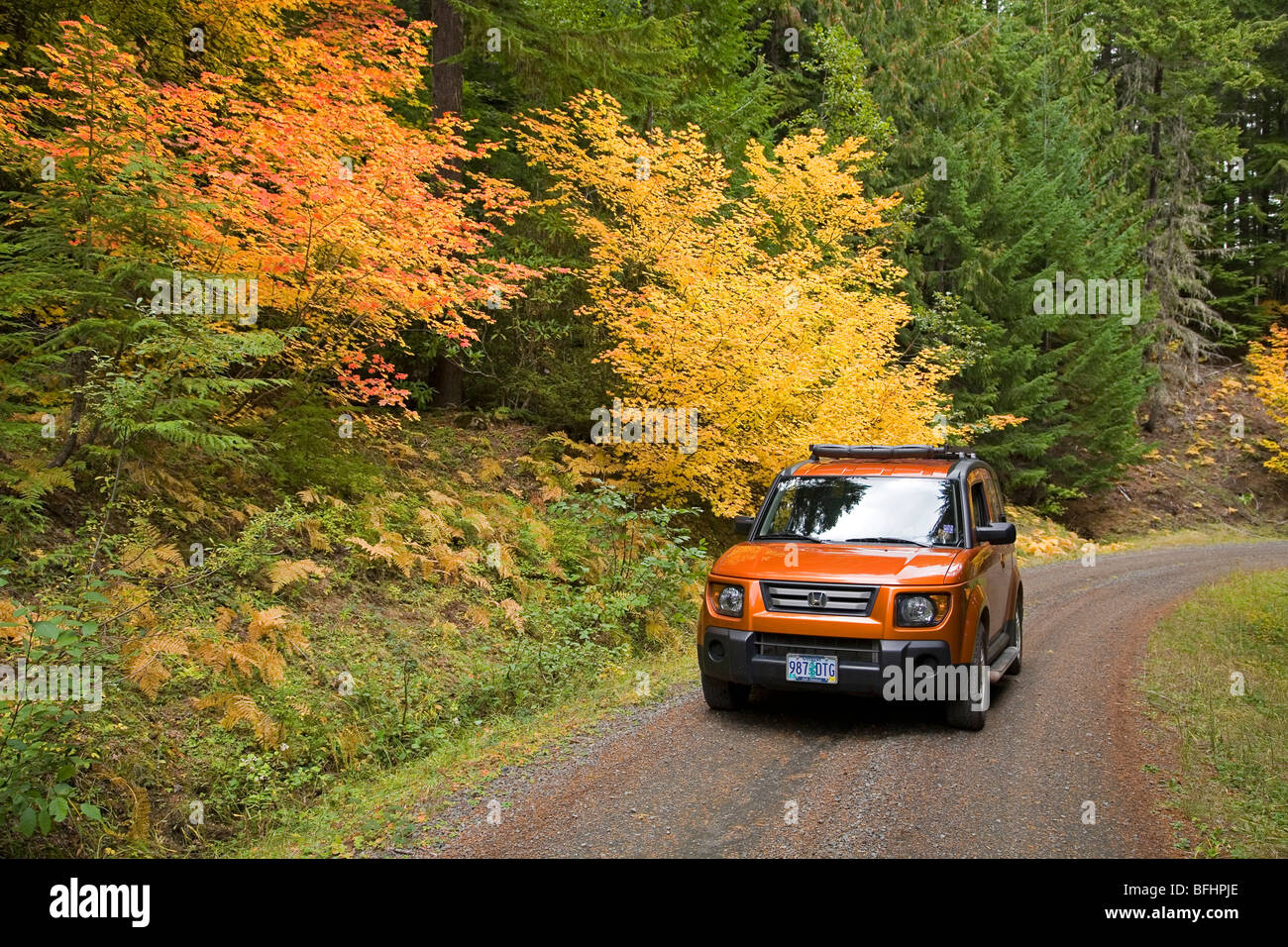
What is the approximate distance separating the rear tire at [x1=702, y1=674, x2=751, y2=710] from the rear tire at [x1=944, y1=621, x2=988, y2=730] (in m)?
1.62

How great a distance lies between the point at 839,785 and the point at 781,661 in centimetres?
112

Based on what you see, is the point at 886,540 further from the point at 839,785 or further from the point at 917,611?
the point at 839,785

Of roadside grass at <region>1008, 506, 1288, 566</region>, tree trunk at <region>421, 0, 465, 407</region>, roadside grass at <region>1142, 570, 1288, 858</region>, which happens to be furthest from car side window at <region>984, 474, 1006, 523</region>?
roadside grass at <region>1008, 506, 1288, 566</region>

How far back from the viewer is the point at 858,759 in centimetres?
580

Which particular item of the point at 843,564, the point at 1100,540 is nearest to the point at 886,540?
the point at 843,564

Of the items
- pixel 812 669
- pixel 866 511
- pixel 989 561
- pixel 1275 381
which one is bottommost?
pixel 812 669

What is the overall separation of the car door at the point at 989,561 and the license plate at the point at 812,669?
1.65 meters

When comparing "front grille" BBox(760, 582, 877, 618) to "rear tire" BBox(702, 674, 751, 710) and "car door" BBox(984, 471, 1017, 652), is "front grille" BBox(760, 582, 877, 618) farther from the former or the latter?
"car door" BBox(984, 471, 1017, 652)

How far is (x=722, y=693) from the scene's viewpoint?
6.90 meters

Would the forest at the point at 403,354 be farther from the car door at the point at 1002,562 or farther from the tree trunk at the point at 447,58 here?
the car door at the point at 1002,562

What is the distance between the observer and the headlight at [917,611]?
606 centimetres

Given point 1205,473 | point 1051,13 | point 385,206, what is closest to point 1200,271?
point 1205,473

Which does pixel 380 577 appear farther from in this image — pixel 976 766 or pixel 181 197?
pixel 976 766

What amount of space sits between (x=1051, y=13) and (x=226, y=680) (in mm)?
36508
